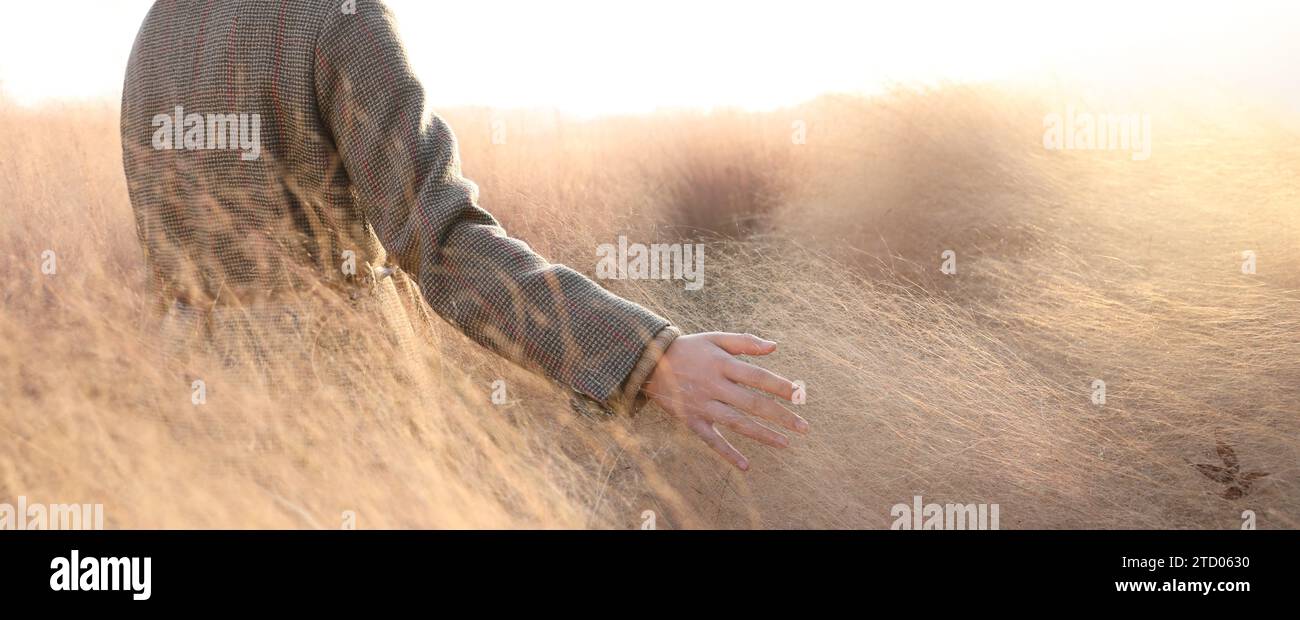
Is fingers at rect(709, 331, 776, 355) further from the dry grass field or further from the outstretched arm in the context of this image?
the dry grass field

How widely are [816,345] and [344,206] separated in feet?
9.05

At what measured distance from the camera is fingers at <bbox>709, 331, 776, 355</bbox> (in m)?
1.21

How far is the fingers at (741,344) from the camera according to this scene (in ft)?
3.96

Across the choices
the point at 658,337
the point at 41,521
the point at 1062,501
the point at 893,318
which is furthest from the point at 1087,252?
the point at 41,521

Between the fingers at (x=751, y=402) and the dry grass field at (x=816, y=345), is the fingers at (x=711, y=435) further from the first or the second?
the dry grass field at (x=816, y=345)

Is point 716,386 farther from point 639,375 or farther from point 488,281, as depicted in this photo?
point 488,281

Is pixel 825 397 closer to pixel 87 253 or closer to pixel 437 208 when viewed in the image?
pixel 437 208

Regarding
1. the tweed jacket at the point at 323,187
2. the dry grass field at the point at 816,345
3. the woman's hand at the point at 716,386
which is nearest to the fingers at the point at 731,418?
the woman's hand at the point at 716,386

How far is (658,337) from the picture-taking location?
1232 millimetres

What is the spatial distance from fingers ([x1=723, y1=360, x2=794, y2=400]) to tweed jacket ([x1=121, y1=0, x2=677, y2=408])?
10 centimetres

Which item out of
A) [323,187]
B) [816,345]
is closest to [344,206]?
[323,187]

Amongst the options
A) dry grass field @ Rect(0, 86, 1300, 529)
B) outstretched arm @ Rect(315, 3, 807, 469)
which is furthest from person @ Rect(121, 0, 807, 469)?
dry grass field @ Rect(0, 86, 1300, 529)

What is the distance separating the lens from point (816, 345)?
151 inches

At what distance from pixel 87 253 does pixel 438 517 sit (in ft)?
7.95
